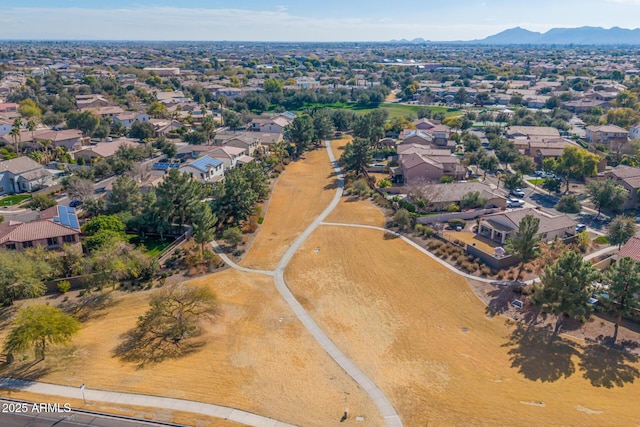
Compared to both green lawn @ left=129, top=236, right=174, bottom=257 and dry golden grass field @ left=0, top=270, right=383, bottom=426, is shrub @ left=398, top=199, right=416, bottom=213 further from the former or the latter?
green lawn @ left=129, top=236, right=174, bottom=257

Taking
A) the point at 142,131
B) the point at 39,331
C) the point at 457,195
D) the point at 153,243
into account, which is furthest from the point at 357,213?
the point at 142,131

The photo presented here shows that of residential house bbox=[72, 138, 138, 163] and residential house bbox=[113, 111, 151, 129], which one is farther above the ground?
residential house bbox=[113, 111, 151, 129]

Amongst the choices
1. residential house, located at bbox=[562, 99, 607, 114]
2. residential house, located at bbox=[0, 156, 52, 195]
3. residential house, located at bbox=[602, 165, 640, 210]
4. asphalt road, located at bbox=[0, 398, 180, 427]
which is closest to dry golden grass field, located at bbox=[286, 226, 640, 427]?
asphalt road, located at bbox=[0, 398, 180, 427]

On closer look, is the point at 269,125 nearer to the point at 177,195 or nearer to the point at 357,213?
the point at 357,213

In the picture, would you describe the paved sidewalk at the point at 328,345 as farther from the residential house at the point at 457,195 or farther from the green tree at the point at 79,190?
the green tree at the point at 79,190

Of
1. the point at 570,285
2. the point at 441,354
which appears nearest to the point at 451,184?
the point at 570,285

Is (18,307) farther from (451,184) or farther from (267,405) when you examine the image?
(451,184)
